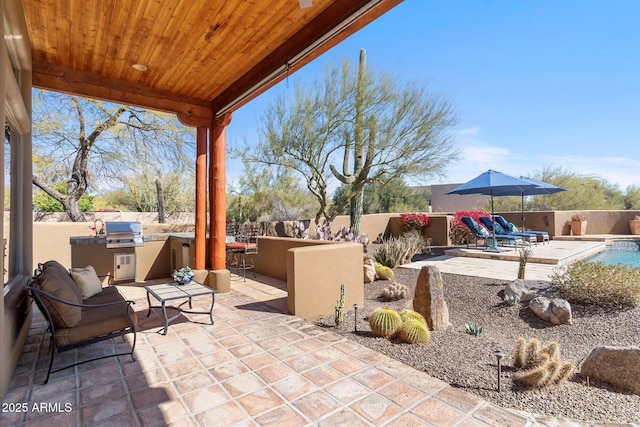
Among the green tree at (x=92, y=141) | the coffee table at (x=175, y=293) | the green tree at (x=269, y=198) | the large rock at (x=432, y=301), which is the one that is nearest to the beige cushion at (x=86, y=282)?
the coffee table at (x=175, y=293)

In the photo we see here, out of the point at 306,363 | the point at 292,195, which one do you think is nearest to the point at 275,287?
the point at 306,363

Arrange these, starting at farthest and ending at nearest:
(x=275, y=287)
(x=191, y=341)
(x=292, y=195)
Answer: (x=292, y=195)
(x=275, y=287)
(x=191, y=341)

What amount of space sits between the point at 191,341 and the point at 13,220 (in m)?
2.27

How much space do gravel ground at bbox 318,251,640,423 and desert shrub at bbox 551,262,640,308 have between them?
0.17m

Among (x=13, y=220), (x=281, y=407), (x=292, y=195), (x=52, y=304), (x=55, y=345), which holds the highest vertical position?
(x=292, y=195)

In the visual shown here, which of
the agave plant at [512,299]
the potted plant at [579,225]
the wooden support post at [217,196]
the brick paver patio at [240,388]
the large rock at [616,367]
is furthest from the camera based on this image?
the potted plant at [579,225]

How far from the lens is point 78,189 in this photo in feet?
35.6

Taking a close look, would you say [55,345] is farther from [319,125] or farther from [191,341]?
[319,125]

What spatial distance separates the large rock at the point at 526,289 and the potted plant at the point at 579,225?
418 inches

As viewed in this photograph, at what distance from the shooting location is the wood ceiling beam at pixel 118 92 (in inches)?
162

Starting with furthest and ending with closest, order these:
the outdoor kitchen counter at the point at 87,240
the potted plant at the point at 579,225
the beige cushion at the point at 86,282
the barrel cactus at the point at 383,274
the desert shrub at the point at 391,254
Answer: the potted plant at the point at 579,225, the desert shrub at the point at 391,254, the barrel cactus at the point at 383,274, the outdoor kitchen counter at the point at 87,240, the beige cushion at the point at 86,282

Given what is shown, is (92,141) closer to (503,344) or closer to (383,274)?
(383,274)

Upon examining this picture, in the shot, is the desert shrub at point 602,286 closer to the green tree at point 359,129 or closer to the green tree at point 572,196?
the green tree at point 359,129

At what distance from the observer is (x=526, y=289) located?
5.04 meters
